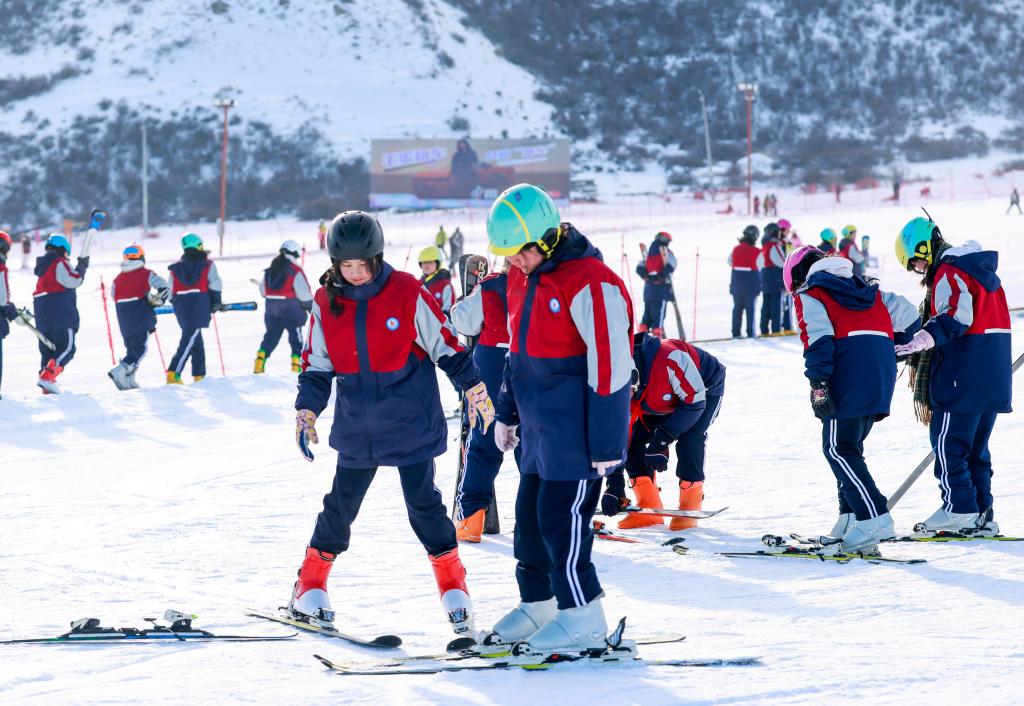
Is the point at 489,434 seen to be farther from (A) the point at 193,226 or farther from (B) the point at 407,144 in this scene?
(B) the point at 407,144

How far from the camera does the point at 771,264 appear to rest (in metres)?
16.5

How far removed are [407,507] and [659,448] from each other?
2.09 metres

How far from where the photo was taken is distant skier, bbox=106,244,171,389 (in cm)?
1293

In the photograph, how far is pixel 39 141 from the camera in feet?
227

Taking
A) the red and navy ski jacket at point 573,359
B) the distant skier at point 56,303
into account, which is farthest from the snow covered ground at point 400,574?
the distant skier at point 56,303

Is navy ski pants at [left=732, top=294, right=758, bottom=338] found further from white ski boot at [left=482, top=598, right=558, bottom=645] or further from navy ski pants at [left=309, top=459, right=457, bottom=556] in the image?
white ski boot at [left=482, top=598, right=558, bottom=645]

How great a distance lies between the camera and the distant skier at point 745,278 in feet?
54.4

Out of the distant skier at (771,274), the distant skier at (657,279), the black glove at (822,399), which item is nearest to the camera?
the black glove at (822,399)

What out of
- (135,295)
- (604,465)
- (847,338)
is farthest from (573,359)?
(135,295)

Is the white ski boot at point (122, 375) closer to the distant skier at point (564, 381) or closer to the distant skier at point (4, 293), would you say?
the distant skier at point (4, 293)

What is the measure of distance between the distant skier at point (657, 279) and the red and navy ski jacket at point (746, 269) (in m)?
0.80

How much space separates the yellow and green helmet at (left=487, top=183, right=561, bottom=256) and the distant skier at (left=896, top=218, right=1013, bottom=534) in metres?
2.43

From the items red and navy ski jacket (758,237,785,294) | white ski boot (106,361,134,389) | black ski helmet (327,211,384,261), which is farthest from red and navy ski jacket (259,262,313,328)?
black ski helmet (327,211,384,261)

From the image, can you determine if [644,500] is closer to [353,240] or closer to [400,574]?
[400,574]
